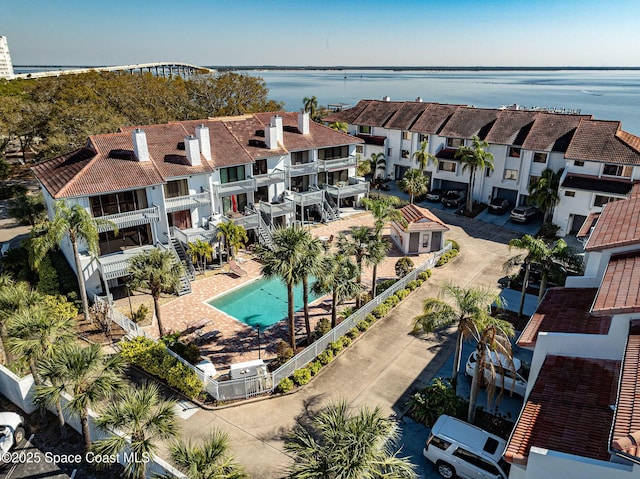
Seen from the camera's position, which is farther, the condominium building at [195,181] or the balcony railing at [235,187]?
the balcony railing at [235,187]

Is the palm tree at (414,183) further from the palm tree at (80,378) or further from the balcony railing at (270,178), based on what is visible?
the palm tree at (80,378)

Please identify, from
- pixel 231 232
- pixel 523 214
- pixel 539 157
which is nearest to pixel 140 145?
pixel 231 232

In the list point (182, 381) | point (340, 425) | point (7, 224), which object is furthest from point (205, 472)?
point (7, 224)

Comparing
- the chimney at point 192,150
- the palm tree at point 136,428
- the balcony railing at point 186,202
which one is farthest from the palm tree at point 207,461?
the chimney at point 192,150

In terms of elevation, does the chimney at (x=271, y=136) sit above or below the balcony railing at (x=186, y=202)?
above

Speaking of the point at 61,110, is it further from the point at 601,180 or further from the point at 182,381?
the point at 601,180
